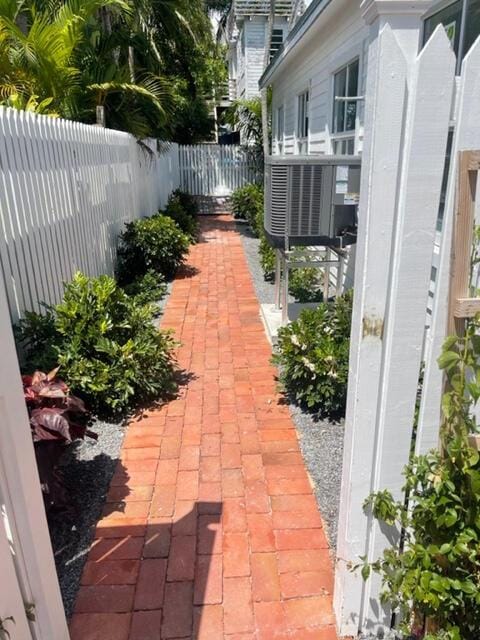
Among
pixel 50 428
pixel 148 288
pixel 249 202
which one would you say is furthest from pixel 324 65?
pixel 249 202

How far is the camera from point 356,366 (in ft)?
5.36

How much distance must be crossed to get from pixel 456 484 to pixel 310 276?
191 inches

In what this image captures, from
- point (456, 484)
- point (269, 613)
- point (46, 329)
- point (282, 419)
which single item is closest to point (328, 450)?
point (282, 419)

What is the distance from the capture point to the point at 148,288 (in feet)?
22.2

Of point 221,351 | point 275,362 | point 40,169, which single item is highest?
point 40,169

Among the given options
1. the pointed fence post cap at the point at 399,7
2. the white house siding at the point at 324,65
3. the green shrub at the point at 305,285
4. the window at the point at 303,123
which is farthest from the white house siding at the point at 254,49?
the pointed fence post cap at the point at 399,7

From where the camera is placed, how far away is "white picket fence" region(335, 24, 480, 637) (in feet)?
4.50

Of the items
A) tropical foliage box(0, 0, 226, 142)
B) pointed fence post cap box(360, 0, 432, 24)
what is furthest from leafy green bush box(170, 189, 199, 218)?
pointed fence post cap box(360, 0, 432, 24)

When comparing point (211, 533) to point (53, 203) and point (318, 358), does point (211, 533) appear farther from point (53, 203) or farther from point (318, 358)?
point (53, 203)

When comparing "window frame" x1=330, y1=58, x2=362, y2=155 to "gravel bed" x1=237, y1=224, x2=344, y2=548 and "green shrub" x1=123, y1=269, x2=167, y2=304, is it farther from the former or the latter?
"gravel bed" x1=237, y1=224, x2=344, y2=548

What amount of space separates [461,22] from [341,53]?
276 cm

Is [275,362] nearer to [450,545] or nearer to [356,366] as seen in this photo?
[356,366]

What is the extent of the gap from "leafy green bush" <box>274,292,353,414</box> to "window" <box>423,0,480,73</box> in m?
1.89

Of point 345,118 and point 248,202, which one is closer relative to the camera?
point 345,118
